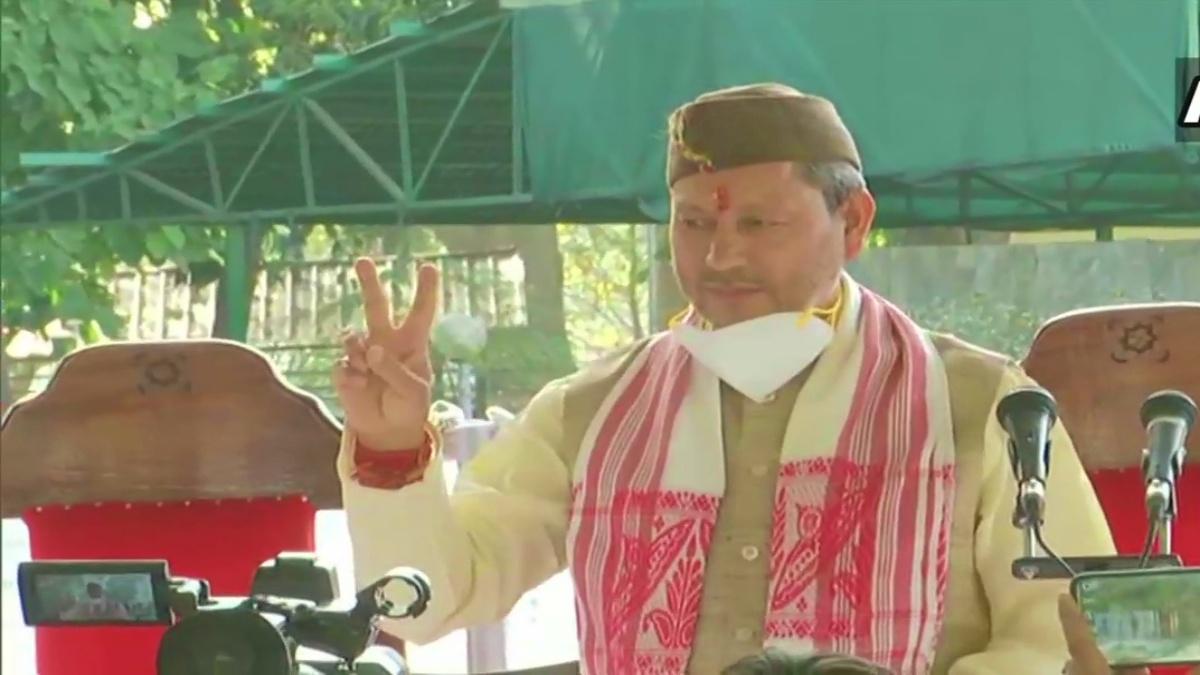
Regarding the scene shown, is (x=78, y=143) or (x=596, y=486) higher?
(x=78, y=143)

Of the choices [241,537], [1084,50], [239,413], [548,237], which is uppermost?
[1084,50]

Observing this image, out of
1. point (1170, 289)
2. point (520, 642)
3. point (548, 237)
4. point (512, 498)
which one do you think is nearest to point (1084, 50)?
point (1170, 289)

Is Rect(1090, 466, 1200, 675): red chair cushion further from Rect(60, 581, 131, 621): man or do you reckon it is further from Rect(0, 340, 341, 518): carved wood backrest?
Rect(60, 581, 131, 621): man

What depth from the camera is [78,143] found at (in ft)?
6.34

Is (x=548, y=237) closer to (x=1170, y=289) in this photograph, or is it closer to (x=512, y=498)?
(x=512, y=498)

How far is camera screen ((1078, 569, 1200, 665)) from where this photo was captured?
3.56 ft

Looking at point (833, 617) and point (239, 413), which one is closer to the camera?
point (833, 617)

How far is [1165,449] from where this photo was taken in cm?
119

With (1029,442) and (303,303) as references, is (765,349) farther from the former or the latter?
(303,303)

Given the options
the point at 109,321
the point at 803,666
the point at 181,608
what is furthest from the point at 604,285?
the point at 803,666

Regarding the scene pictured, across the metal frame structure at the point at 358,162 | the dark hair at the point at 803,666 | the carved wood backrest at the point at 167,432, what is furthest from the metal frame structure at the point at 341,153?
the dark hair at the point at 803,666

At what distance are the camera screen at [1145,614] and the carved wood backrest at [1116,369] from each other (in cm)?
48

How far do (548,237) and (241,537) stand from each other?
1.43 ft

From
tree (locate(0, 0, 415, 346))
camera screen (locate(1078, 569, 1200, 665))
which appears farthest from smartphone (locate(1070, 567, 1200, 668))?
tree (locate(0, 0, 415, 346))
